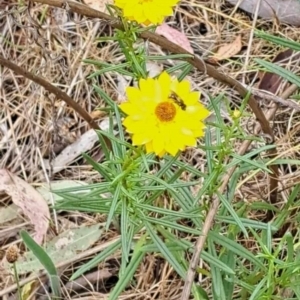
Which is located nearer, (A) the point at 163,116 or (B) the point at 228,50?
(A) the point at 163,116

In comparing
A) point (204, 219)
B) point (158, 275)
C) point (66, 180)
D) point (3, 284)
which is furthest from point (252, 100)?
point (3, 284)

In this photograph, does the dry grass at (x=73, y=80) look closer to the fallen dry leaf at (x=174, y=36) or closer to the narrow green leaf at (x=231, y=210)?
the fallen dry leaf at (x=174, y=36)

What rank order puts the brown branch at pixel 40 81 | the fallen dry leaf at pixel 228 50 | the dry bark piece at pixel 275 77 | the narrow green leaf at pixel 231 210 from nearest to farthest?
the narrow green leaf at pixel 231 210 < the brown branch at pixel 40 81 < the dry bark piece at pixel 275 77 < the fallen dry leaf at pixel 228 50

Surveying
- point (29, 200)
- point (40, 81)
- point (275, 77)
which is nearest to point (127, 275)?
point (40, 81)

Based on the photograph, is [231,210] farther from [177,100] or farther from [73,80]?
[73,80]

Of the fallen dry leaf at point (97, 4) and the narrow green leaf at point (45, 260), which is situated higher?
the fallen dry leaf at point (97, 4)

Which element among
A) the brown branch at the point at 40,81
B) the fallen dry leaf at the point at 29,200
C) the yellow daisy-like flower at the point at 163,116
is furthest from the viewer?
the fallen dry leaf at the point at 29,200

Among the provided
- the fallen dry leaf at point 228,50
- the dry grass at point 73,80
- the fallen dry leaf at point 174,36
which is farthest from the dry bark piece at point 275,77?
the fallen dry leaf at point 174,36

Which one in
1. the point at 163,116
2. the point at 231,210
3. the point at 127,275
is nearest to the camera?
the point at 163,116
